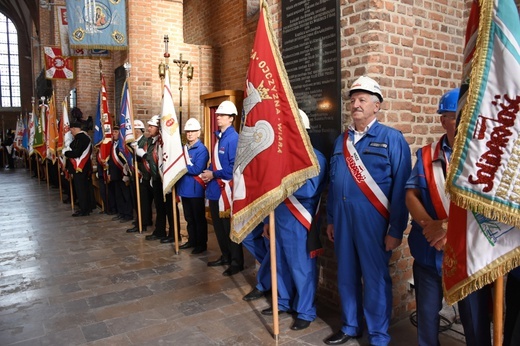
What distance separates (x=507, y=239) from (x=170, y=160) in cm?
465

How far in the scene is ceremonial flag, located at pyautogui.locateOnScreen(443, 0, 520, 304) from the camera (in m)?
1.65

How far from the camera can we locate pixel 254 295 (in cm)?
423

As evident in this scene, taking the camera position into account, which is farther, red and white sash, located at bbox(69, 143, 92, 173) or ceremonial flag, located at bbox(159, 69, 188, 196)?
red and white sash, located at bbox(69, 143, 92, 173)

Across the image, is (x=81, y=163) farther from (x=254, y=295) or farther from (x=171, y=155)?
(x=254, y=295)

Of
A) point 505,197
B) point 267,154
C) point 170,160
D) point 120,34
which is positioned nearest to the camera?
point 505,197

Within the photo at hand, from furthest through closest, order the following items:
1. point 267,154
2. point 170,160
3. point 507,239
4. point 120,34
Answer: point 120,34, point 170,160, point 267,154, point 507,239

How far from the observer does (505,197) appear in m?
1.66

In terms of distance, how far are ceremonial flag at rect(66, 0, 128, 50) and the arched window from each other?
28439 millimetres

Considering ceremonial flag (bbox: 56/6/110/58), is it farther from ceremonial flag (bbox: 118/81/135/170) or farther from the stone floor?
the stone floor

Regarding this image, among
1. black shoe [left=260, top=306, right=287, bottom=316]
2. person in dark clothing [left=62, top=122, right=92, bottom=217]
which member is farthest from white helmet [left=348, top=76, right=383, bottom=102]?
person in dark clothing [left=62, top=122, right=92, bottom=217]

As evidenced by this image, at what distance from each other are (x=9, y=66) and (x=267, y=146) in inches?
1425

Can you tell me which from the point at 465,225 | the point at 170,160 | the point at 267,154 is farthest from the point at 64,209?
the point at 465,225

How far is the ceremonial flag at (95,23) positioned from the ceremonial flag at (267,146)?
5882 mm

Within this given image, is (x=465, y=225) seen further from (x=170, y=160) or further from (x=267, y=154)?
(x=170, y=160)
